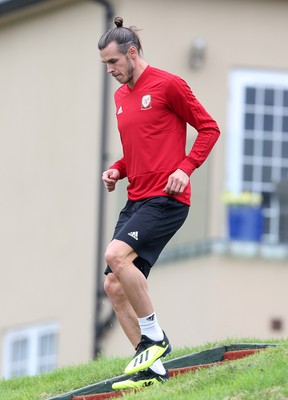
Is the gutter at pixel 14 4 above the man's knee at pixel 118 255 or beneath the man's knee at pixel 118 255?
above

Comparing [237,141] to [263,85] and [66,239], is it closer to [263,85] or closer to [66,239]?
[263,85]

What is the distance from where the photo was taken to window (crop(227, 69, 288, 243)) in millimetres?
21391

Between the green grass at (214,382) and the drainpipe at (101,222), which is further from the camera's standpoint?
the drainpipe at (101,222)

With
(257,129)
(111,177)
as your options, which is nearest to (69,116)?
(257,129)

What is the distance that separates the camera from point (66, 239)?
22.4 meters

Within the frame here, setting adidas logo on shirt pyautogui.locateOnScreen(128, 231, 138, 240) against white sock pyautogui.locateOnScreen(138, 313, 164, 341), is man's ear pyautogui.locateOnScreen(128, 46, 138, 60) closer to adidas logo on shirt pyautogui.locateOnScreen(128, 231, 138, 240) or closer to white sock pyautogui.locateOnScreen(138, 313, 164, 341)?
adidas logo on shirt pyautogui.locateOnScreen(128, 231, 138, 240)

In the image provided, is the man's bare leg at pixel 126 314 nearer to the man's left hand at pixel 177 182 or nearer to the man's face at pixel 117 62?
the man's left hand at pixel 177 182

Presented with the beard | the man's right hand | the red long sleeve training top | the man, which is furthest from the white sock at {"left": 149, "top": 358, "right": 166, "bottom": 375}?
the beard

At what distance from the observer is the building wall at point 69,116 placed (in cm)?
2175

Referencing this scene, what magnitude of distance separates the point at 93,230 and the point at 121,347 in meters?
1.69

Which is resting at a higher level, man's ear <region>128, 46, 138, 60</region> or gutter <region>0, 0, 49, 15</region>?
gutter <region>0, 0, 49, 15</region>

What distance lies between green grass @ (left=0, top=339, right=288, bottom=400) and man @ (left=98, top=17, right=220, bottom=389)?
414 millimetres

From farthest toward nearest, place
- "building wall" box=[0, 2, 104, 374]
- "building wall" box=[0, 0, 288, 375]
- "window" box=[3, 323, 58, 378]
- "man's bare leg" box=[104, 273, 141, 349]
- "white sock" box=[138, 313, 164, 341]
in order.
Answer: "window" box=[3, 323, 58, 378]
"building wall" box=[0, 2, 104, 374]
"building wall" box=[0, 0, 288, 375]
"man's bare leg" box=[104, 273, 141, 349]
"white sock" box=[138, 313, 164, 341]

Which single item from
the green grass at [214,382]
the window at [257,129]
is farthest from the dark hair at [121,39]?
the window at [257,129]
